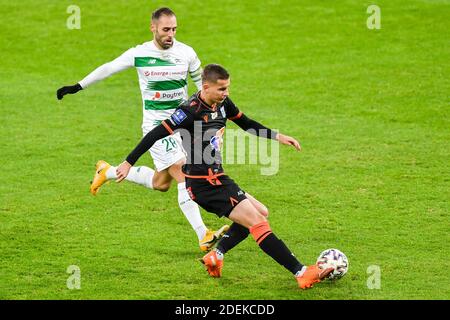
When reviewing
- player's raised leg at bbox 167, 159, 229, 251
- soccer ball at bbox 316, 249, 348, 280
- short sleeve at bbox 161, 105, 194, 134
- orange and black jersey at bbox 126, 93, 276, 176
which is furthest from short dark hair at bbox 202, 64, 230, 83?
soccer ball at bbox 316, 249, 348, 280

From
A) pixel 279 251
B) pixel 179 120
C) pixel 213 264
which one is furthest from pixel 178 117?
pixel 279 251

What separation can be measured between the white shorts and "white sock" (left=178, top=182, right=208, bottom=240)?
0.34 m

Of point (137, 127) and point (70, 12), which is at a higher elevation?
point (70, 12)

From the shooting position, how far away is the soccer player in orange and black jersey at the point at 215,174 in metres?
8.74

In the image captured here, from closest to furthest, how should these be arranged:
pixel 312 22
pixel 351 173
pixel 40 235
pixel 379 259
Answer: pixel 379 259 < pixel 40 235 < pixel 351 173 < pixel 312 22

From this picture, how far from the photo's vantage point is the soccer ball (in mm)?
8781

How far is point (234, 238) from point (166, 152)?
1616mm

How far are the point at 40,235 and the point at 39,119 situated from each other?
5.32m

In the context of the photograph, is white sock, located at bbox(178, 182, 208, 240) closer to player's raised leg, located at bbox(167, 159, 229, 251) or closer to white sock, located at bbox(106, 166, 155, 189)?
player's raised leg, located at bbox(167, 159, 229, 251)

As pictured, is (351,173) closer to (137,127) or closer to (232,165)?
(232,165)

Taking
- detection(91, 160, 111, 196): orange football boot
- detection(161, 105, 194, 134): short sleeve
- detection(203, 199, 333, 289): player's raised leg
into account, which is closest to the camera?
detection(203, 199, 333, 289): player's raised leg

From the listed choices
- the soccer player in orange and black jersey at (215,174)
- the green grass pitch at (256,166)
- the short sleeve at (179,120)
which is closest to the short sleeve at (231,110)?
the soccer player in orange and black jersey at (215,174)
